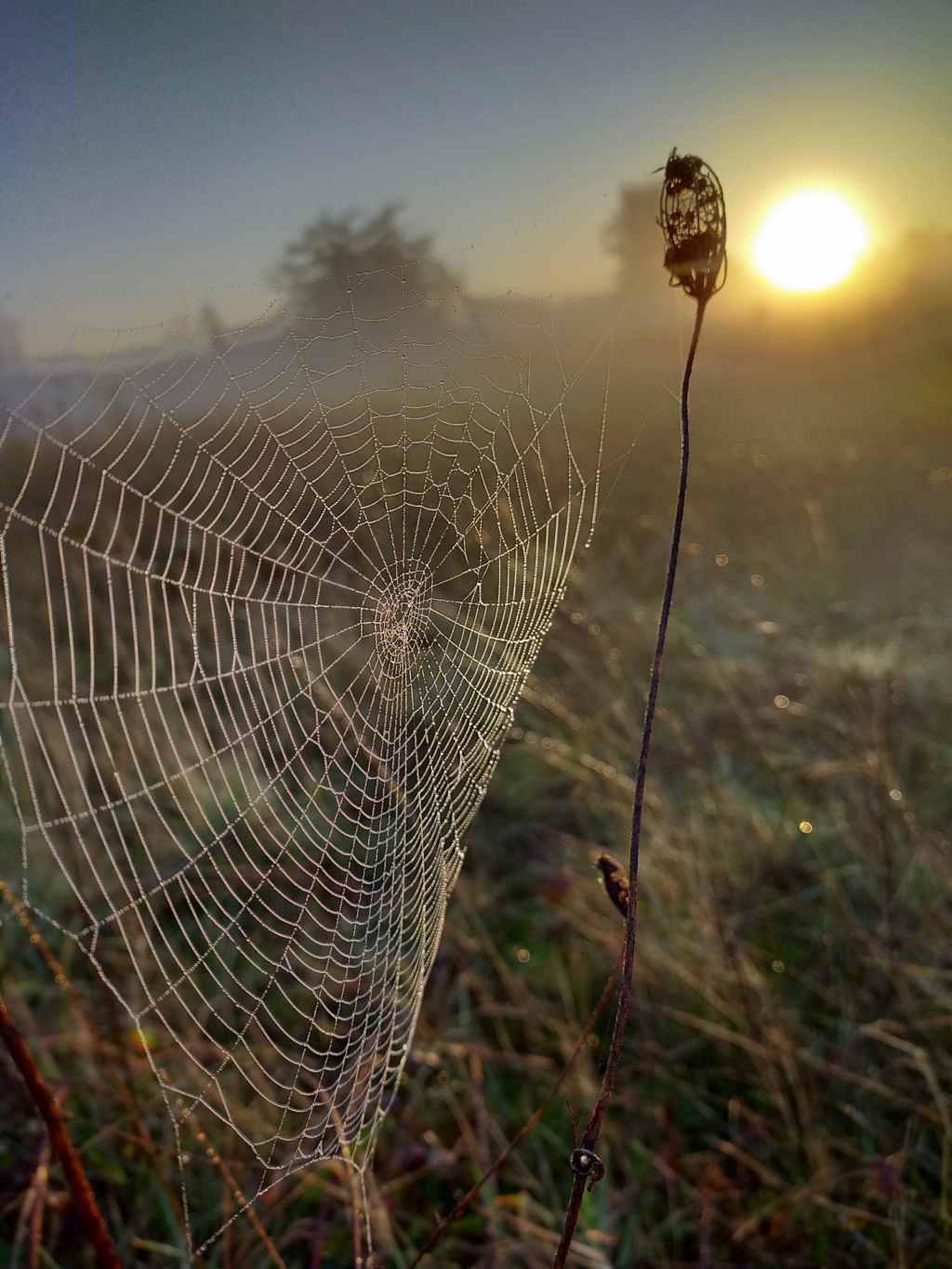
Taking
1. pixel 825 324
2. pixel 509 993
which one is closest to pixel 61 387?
pixel 509 993

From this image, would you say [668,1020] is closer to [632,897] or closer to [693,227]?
[632,897]

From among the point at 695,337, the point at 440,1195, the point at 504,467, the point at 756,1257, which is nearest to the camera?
the point at 695,337

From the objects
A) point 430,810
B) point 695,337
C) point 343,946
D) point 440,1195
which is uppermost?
point 695,337

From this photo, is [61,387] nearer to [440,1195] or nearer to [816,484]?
[440,1195]

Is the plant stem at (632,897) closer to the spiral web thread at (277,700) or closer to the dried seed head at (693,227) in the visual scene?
the dried seed head at (693,227)

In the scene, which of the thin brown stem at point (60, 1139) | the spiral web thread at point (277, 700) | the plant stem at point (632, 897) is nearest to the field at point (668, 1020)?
the spiral web thread at point (277, 700)

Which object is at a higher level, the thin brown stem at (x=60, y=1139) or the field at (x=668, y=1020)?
the thin brown stem at (x=60, y=1139)

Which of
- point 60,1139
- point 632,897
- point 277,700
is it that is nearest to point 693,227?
point 632,897

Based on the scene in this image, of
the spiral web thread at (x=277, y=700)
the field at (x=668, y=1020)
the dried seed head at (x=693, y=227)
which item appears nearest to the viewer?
the dried seed head at (x=693, y=227)
